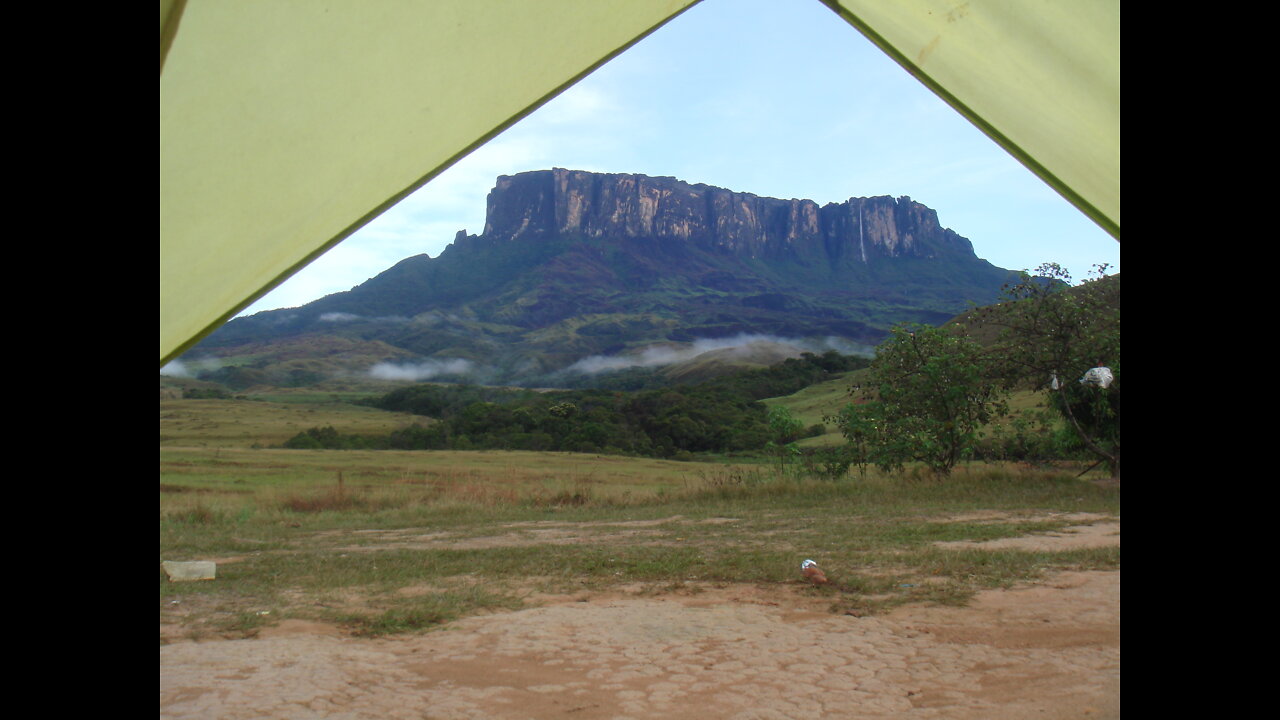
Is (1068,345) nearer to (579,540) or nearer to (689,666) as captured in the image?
(579,540)

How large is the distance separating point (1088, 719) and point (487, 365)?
216 ft

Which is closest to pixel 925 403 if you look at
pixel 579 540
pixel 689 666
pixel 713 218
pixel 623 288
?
pixel 579 540

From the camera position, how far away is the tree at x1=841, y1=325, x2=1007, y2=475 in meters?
12.1

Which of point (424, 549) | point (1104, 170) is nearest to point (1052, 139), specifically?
point (1104, 170)

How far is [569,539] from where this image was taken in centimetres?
800

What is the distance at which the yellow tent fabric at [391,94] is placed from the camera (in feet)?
4.21

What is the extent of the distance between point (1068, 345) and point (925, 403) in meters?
2.26

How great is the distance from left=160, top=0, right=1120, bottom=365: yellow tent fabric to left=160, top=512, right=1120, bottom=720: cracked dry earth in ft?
6.74

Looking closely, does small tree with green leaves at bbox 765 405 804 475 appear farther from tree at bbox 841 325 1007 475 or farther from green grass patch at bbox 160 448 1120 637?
tree at bbox 841 325 1007 475

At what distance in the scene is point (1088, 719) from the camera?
2625mm

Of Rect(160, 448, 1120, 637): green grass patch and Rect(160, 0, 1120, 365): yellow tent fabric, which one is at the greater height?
Rect(160, 0, 1120, 365): yellow tent fabric

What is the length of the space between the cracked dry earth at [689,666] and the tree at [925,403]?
7.70 meters

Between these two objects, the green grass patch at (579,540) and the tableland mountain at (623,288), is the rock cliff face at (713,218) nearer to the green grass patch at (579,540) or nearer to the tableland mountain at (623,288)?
the tableland mountain at (623,288)

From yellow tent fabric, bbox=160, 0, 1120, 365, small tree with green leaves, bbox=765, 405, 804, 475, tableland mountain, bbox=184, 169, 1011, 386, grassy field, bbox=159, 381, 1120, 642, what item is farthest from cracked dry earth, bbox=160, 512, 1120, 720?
tableland mountain, bbox=184, 169, 1011, 386
